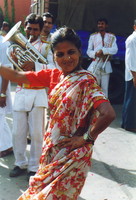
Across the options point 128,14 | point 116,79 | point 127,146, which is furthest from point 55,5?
point 127,146

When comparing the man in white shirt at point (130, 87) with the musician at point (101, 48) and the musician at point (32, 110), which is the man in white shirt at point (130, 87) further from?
the musician at point (32, 110)

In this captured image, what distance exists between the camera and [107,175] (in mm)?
3533

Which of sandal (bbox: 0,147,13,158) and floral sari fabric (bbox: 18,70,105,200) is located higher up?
floral sari fabric (bbox: 18,70,105,200)

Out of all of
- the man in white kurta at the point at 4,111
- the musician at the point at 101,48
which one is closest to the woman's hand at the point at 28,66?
the man in white kurta at the point at 4,111

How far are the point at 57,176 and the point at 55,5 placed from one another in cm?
681

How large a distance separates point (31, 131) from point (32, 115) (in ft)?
0.61

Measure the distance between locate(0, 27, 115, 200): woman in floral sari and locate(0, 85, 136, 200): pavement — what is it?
4.02ft

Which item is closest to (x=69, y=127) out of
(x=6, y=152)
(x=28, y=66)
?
(x=28, y=66)

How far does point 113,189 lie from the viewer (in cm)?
321

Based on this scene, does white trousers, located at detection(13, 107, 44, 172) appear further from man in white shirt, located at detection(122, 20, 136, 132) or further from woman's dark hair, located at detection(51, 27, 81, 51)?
man in white shirt, located at detection(122, 20, 136, 132)

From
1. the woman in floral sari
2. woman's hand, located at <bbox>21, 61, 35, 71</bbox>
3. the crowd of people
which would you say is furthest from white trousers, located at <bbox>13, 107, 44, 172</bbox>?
the woman in floral sari

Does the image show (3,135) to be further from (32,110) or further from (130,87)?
(130,87)

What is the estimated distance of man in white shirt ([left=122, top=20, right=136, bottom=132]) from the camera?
481cm

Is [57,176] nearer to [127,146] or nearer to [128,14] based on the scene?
[127,146]
